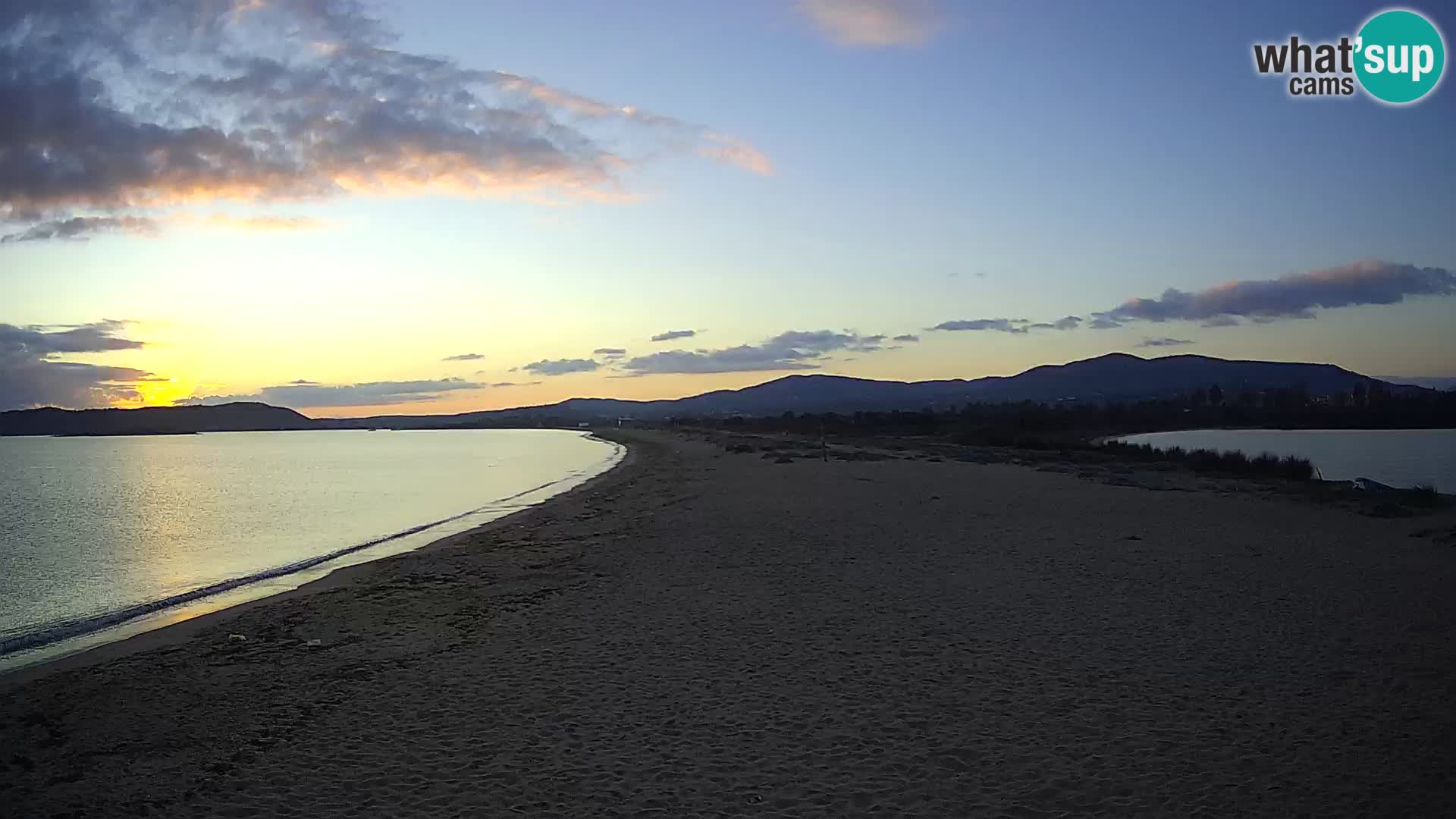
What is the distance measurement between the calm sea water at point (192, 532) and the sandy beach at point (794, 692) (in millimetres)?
1963

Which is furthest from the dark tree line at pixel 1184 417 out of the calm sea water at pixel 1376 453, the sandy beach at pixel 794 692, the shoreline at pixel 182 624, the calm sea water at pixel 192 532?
the sandy beach at pixel 794 692

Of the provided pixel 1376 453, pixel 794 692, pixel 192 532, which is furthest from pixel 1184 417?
pixel 794 692

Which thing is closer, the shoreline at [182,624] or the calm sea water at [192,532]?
the shoreline at [182,624]

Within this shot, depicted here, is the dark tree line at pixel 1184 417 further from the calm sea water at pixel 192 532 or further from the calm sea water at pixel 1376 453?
the calm sea water at pixel 192 532

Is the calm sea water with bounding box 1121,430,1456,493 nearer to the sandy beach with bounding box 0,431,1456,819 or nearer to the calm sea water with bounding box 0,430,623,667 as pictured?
the sandy beach with bounding box 0,431,1456,819

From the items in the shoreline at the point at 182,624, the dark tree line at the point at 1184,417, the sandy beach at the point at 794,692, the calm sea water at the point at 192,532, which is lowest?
the calm sea water at the point at 192,532

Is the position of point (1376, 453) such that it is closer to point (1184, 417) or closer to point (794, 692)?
point (794, 692)

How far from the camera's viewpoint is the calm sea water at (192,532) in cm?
1266

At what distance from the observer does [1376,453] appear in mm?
49844

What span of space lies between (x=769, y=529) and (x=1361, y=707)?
11.2m

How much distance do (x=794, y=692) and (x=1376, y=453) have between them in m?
55.5

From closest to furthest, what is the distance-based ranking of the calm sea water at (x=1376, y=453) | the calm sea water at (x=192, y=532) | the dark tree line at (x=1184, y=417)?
the calm sea water at (x=192, y=532)
the calm sea water at (x=1376, y=453)
the dark tree line at (x=1184, y=417)

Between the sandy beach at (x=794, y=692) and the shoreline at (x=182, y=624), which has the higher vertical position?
the sandy beach at (x=794, y=692)

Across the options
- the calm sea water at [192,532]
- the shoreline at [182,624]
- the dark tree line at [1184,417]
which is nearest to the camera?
the shoreline at [182,624]
